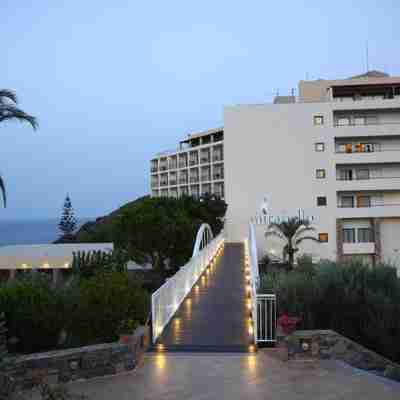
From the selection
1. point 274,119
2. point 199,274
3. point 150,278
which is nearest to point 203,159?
point 274,119

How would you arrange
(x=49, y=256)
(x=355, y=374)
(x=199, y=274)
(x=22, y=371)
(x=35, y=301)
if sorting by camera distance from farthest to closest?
(x=49, y=256) < (x=199, y=274) < (x=35, y=301) < (x=355, y=374) < (x=22, y=371)

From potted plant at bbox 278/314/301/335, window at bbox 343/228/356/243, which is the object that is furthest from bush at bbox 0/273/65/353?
window at bbox 343/228/356/243

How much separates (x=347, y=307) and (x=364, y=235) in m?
30.9

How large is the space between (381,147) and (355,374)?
117 ft

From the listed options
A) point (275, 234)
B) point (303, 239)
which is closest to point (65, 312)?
point (275, 234)

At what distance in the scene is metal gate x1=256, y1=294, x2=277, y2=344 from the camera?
30.9 ft

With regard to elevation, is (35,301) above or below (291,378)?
above

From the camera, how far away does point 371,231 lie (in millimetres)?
39656

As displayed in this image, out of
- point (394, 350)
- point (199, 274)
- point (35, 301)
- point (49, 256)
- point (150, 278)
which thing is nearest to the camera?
point (35, 301)

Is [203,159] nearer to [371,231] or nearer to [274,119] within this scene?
[274,119]

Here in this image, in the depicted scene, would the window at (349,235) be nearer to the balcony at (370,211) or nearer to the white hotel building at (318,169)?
the white hotel building at (318,169)

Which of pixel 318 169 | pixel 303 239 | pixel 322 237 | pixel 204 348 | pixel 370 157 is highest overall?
pixel 370 157

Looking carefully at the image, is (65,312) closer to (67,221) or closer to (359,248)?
(359,248)

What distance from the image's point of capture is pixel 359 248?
3919 centimetres
